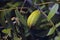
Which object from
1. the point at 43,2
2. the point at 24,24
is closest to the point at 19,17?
the point at 24,24

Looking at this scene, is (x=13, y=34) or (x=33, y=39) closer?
(x=13, y=34)

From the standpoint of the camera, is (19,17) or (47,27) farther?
(47,27)

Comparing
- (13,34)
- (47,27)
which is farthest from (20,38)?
(47,27)

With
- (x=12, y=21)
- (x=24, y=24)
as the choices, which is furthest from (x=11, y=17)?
(x=24, y=24)

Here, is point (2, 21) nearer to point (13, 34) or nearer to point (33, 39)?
point (13, 34)

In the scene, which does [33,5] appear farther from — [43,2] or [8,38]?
[8,38]

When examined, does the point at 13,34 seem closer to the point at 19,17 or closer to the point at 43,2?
the point at 19,17

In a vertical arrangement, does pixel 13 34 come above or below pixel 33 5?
below

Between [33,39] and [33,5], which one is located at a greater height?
[33,5]
